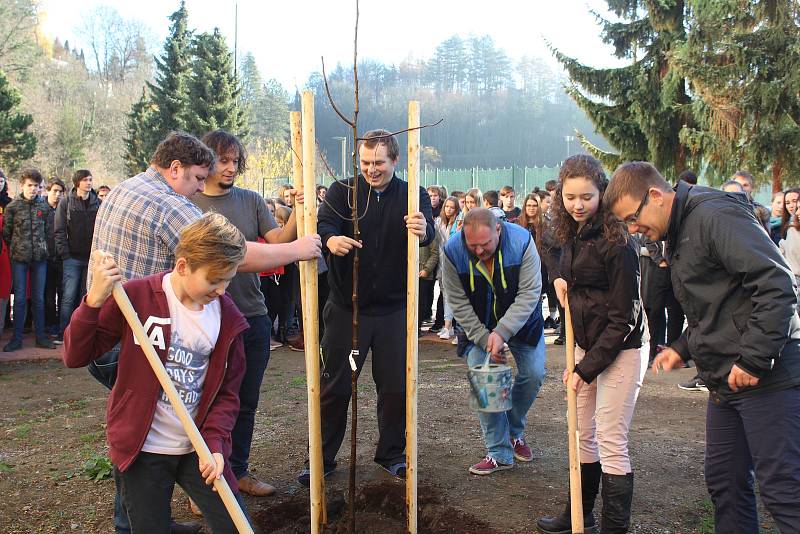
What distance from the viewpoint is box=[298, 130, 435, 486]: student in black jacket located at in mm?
4645

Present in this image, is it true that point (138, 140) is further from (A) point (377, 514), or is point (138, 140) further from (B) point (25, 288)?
(A) point (377, 514)

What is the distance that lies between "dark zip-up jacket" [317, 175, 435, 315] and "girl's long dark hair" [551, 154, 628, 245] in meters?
0.92

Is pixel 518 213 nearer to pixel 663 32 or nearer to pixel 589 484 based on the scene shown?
pixel 589 484

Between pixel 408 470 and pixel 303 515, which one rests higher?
pixel 408 470

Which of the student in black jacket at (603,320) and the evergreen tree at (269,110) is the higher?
the evergreen tree at (269,110)

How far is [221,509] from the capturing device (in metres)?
2.92

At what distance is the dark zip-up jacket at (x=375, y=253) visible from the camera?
183 inches

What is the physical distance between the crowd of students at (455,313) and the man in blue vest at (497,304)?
0.04 feet

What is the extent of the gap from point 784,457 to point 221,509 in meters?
2.31

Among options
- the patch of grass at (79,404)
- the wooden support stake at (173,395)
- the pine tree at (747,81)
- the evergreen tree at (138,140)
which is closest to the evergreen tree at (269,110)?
the evergreen tree at (138,140)

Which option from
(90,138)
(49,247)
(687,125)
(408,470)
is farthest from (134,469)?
(90,138)

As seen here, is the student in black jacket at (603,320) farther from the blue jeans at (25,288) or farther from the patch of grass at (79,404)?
the blue jeans at (25,288)

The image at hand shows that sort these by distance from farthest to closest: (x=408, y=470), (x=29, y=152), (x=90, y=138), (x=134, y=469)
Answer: (x=90, y=138) < (x=29, y=152) < (x=408, y=470) < (x=134, y=469)

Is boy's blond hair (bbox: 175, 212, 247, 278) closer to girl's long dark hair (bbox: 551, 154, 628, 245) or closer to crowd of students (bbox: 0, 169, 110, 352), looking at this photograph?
girl's long dark hair (bbox: 551, 154, 628, 245)
